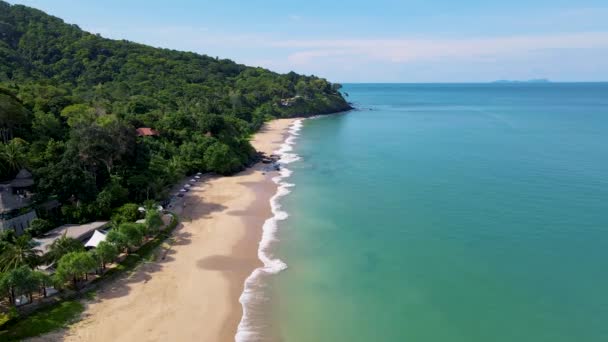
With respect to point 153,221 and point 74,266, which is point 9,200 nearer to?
point 153,221

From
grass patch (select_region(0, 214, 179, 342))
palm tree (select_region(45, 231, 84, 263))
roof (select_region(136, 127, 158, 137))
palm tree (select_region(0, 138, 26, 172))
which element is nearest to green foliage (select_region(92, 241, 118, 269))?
grass patch (select_region(0, 214, 179, 342))

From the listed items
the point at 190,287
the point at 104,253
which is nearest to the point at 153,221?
the point at 104,253

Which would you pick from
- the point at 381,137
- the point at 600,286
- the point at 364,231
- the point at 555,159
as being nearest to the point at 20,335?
the point at 364,231

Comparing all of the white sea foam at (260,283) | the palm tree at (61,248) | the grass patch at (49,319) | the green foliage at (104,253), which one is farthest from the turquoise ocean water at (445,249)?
the palm tree at (61,248)

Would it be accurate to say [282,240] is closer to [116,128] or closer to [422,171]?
[116,128]

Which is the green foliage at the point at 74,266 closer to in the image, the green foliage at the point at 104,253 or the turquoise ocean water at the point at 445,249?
the green foliage at the point at 104,253

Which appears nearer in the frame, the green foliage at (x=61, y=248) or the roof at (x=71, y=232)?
the green foliage at (x=61, y=248)
